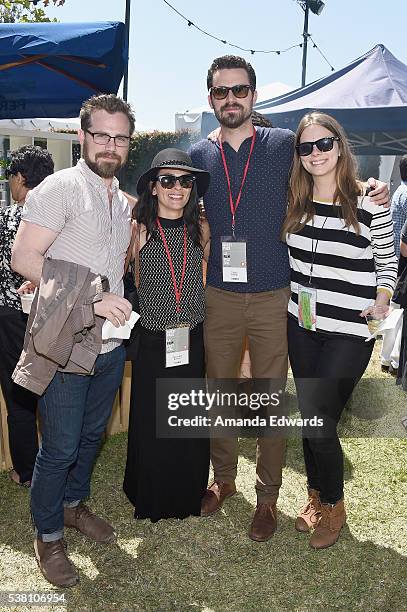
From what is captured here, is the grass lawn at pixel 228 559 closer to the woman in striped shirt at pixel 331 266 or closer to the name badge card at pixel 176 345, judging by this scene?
the woman in striped shirt at pixel 331 266

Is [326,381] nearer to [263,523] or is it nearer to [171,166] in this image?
[263,523]

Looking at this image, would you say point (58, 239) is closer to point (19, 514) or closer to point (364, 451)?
point (19, 514)

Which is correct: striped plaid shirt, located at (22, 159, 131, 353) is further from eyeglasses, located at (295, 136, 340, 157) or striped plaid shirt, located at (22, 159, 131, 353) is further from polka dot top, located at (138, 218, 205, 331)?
eyeglasses, located at (295, 136, 340, 157)

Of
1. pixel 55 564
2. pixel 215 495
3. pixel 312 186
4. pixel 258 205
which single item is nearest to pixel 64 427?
pixel 55 564

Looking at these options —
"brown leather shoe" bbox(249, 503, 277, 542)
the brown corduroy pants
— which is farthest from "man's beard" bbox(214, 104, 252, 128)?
"brown leather shoe" bbox(249, 503, 277, 542)

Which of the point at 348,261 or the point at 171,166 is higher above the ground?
the point at 171,166

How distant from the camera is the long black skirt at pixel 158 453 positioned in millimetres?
2748

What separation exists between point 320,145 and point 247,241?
1.77 ft

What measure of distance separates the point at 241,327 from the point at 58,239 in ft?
3.36

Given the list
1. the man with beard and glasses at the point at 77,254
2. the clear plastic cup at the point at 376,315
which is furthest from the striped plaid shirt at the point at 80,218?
the clear plastic cup at the point at 376,315

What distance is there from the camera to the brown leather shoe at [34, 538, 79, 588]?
2.45 meters

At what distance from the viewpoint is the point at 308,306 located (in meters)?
2.55

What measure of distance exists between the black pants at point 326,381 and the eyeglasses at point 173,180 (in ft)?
2.63

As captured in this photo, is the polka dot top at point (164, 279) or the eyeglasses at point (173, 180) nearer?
the eyeglasses at point (173, 180)
